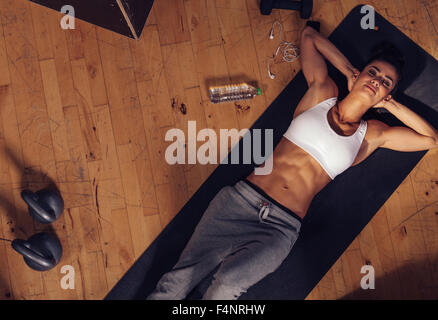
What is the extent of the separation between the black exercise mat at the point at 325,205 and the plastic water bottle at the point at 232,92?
0.24 m

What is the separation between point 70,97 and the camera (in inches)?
83.5

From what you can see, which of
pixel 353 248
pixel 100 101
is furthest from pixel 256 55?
pixel 353 248

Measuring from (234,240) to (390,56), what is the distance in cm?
154

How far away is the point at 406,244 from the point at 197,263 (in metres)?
1.49

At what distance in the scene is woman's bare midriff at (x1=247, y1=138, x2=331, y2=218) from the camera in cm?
187

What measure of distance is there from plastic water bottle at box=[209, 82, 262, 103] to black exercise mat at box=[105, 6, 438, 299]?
0.24 meters

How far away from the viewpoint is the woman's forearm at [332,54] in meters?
1.96

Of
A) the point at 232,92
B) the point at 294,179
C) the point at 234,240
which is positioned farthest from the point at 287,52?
the point at 234,240

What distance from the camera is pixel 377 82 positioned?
180 centimetres

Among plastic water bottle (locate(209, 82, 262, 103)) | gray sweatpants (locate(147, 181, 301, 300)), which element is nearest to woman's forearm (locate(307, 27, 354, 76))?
plastic water bottle (locate(209, 82, 262, 103))

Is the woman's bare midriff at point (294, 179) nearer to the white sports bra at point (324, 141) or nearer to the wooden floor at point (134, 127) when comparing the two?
the white sports bra at point (324, 141)

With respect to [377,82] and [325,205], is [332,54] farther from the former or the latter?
[325,205]

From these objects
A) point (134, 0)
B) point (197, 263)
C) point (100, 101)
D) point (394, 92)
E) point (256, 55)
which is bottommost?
point (197, 263)

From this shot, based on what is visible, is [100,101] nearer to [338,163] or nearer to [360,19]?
[338,163]
